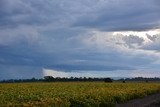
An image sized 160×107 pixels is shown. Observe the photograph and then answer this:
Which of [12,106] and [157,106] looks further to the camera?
[157,106]

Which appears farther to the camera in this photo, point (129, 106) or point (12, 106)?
point (129, 106)

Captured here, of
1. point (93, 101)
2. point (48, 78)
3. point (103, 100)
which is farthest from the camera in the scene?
point (48, 78)

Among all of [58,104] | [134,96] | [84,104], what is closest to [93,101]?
[84,104]

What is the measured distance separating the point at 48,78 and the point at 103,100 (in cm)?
15585

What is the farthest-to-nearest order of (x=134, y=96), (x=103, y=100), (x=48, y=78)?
(x=48, y=78), (x=134, y=96), (x=103, y=100)

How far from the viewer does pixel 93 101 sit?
40.8m

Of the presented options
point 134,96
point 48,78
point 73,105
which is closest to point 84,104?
point 73,105

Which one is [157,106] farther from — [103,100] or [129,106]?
[103,100]

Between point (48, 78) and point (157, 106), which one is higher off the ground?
point (48, 78)

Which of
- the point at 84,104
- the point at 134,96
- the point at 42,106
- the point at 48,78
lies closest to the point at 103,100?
the point at 84,104

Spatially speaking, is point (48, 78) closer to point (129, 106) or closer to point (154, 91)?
point (154, 91)

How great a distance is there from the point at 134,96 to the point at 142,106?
1598 centimetres

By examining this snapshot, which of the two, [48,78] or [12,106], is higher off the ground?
[48,78]

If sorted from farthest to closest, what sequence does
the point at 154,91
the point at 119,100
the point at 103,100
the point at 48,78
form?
the point at 48,78 < the point at 154,91 < the point at 119,100 < the point at 103,100
